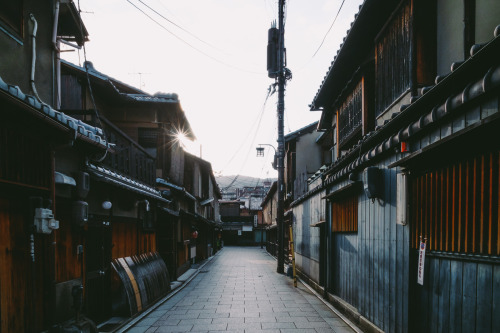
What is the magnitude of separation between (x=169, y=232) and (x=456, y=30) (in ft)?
49.8

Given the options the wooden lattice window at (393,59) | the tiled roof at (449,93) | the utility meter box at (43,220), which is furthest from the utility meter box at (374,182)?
the utility meter box at (43,220)

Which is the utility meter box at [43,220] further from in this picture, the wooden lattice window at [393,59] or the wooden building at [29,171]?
the wooden lattice window at [393,59]

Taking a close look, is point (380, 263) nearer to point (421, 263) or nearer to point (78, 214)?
point (421, 263)

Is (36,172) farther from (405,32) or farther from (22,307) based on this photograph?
(405,32)

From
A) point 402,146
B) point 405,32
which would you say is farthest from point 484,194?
point 405,32

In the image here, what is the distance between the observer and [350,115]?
473 inches

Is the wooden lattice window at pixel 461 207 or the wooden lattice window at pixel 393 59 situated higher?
the wooden lattice window at pixel 393 59

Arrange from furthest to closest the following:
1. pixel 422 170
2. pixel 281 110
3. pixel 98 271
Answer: pixel 281 110 < pixel 98 271 < pixel 422 170

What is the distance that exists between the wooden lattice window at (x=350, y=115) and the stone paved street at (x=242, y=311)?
236 inches

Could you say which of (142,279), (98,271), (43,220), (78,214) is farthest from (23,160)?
(142,279)

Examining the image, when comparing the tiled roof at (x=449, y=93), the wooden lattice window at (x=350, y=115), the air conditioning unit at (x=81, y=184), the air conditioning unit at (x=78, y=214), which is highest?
the wooden lattice window at (x=350, y=115)

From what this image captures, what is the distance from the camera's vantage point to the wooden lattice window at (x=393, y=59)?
753cm

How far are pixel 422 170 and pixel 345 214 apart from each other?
18.4 feet

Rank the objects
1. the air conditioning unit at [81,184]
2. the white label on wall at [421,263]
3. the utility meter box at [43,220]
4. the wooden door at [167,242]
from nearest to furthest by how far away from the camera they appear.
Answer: the white label on wall at [421,263] < the utility meter box at [43,220] < the air conditioning unit at [81,184] < the wooden door at [167,242]
